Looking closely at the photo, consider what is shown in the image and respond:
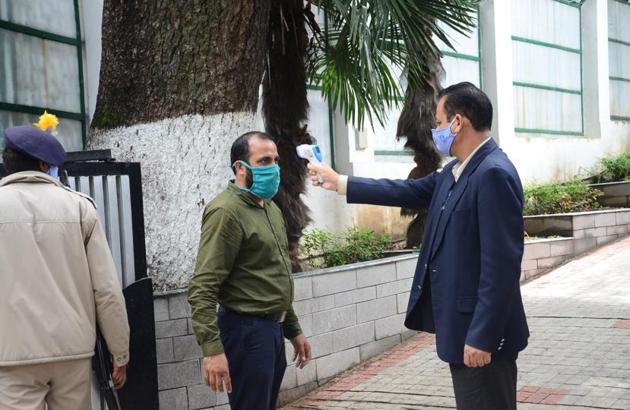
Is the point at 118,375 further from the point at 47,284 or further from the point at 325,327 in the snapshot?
the point at 325,327

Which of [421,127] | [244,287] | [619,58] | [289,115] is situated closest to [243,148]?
[244,287]

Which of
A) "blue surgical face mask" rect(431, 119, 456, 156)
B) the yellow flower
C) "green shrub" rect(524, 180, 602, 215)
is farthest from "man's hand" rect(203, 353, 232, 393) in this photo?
"green shrub" rect(524, 180, 602, 215)

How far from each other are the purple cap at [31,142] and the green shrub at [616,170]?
45.1ft

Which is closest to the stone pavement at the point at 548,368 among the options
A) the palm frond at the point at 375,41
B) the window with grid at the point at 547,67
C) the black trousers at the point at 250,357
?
the palm frond at the point at 375,41

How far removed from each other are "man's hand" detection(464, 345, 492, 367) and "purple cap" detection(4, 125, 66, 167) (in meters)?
1.98

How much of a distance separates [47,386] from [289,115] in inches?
185

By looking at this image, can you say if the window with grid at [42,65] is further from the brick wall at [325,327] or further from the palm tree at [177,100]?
the brick wall at [325,327]

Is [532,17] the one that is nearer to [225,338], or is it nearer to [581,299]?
[581,299]

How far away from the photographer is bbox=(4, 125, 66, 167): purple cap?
11.8ft

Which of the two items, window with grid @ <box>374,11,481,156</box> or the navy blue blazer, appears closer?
the navy blue blazer

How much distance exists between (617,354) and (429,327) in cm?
382

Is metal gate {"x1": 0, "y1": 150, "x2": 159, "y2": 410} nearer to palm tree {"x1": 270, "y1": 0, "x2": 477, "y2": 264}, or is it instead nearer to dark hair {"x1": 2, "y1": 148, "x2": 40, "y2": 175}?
dark hair {"x1": 2, "y1": 148, "x2": 40, "y2": 175}

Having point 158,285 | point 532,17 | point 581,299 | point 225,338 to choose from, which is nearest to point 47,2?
point 158,285

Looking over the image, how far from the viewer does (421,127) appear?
9109 millimetres
